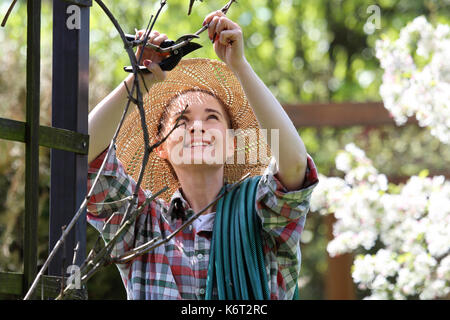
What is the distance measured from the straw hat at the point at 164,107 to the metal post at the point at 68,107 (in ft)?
2.00

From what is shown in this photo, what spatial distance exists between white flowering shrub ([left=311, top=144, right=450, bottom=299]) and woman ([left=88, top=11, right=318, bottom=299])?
1878 millimetres

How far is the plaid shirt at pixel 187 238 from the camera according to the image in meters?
1.86

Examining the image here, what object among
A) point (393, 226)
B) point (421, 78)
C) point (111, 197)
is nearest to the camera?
point (111, 197)

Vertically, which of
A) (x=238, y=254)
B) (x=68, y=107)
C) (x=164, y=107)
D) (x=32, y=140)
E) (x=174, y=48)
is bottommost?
(x=238, y=254)

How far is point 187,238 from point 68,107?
1.94ft

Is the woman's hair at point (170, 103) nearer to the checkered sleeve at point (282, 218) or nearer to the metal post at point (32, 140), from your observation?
the checkered sleeve at point (282, 218)

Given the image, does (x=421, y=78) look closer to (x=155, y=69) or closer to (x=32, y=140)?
(x=155, y=69)

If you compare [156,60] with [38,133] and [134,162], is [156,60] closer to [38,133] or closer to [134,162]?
[38,133]

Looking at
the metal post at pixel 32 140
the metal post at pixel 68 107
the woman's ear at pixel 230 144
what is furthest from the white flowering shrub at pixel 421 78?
the metal post at pixel 32 140

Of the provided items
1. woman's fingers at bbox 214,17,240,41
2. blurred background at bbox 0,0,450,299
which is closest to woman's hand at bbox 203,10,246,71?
woman's fingers at bbox 214,17,240,41

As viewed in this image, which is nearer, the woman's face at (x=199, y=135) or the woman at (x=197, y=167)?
the woman at (x=197, y=167)

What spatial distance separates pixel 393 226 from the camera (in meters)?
4.08

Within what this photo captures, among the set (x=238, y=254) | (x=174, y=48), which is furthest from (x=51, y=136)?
(x=238, y=254)

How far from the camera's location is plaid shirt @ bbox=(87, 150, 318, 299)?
6.11 ft
